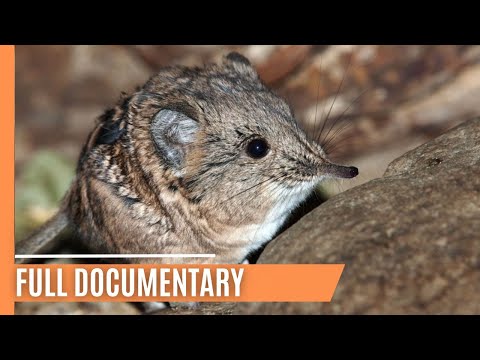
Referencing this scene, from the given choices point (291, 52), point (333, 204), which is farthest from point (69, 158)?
point (333, 204)

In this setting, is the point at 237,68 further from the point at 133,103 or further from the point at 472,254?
the point at 472,254

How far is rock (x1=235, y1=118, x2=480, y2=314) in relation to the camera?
381 centimetres

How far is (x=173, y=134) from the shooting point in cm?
505

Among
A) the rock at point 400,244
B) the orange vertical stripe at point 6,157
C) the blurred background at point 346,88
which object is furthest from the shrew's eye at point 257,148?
the blurred background at point 346,88

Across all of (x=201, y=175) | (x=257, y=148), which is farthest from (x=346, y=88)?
(x=201, y=175)

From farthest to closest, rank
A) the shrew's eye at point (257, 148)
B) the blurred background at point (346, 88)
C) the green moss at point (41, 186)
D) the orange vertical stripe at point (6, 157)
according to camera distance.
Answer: the green moss at point (41, 186) → the blurred background at point (346, 88) → the orange vertical stripe at point (6, 157) → the shrew's eye at point (257, 148)

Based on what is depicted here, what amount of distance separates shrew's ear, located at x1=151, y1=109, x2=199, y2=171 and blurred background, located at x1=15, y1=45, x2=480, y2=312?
2516mm

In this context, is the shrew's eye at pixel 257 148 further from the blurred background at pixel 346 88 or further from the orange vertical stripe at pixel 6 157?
the blurred background at pixel 346 88

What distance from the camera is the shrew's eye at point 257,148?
5094 mm

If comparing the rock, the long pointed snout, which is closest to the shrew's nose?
the long pointed snout

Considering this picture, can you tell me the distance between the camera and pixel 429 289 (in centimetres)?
381

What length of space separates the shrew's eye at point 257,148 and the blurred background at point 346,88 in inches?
86.9

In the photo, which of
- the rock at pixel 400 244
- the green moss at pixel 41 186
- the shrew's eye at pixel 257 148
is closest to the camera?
the rock at pixel 400 244

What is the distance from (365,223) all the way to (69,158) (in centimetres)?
565
